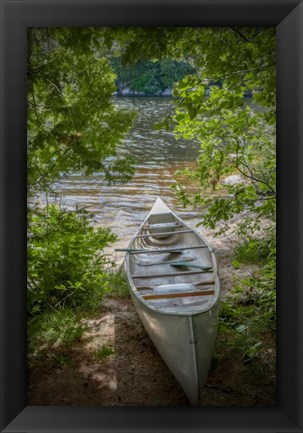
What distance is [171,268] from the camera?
8.06 ft

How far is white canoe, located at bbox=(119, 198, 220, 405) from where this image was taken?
160cm

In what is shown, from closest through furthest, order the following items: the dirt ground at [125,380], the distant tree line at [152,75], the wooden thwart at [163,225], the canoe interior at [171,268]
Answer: the dirt ground at [125,380], the canoe interior at [171,268], the distant tree line at [152,75], the wooden thwart at [163,225]

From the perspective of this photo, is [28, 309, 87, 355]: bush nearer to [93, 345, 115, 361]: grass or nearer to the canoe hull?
[93, 345, 115, 361]: grass

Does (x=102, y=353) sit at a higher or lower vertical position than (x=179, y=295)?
lower

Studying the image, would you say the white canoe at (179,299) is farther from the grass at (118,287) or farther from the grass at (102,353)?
the grass at (102,353)

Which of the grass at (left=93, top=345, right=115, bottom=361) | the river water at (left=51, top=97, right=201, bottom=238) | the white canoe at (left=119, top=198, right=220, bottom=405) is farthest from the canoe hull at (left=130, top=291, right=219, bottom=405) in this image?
the river water at (left=51, top=97, right=201, bottom=238)

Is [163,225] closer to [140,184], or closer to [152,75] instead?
[152,75]
